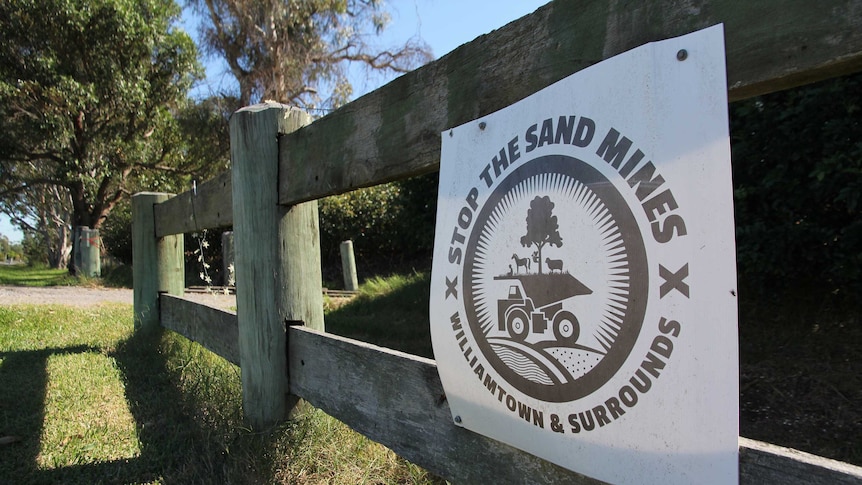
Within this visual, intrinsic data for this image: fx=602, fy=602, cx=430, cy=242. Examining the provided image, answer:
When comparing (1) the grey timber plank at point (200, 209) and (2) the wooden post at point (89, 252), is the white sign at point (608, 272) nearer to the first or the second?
(1) the grey timber plank at point (200, 209)

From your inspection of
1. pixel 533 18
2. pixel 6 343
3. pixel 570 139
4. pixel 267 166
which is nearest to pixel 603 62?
pixel 570 139

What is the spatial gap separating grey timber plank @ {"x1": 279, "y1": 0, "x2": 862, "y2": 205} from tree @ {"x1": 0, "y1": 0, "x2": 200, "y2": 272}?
14.4 metres

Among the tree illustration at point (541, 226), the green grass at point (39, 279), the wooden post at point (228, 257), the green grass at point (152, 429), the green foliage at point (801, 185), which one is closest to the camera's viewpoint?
the tree illustration at point (541, 226)

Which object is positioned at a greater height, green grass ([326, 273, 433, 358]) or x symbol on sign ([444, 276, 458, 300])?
x symbol on sign ([444, 276, 458, 300])

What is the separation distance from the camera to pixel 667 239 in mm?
1027

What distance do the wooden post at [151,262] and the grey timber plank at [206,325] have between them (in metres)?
0.37

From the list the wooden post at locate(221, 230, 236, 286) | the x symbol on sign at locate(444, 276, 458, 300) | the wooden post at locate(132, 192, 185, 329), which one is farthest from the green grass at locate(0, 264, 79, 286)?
the x symbol on sign at locate(444, 276, 458, 300)

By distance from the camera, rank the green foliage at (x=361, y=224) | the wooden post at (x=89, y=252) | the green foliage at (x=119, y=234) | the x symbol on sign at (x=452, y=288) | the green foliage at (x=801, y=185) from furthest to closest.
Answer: the green foliage at (x=119, y=234), the green foliage at (x=361, y=224), the wooden post at (x=89, y=252), the green foliage at (x=801, y=185), the x symbol on sign at (x=452, y=288)

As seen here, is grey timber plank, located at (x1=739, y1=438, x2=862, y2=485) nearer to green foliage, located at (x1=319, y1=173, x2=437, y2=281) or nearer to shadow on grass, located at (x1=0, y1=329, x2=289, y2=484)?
shadow on grass, located at (x1=0, y1=329, x2=289, y2=484)

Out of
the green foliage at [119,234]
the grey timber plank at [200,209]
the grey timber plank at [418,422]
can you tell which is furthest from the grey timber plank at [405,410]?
the green foliage at [119,234]

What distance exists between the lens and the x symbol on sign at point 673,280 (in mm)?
1010

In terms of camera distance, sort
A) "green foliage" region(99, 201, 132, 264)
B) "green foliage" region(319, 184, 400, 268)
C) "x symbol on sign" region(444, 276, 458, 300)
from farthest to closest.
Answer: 1. "green foliage" region(99, 201, 132, 264)
2. "green foliage" region(319, 184, 400, 268)
3. "x symbol on sign" region(444, 276, 458, 300)

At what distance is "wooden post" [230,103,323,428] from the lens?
99.9 inches

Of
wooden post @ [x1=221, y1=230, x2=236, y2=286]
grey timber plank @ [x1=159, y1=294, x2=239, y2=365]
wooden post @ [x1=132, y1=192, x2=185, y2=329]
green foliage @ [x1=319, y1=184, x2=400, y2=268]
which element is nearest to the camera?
grey timber plank @ [x1=159, y1=294, x2=239, y2=365]
